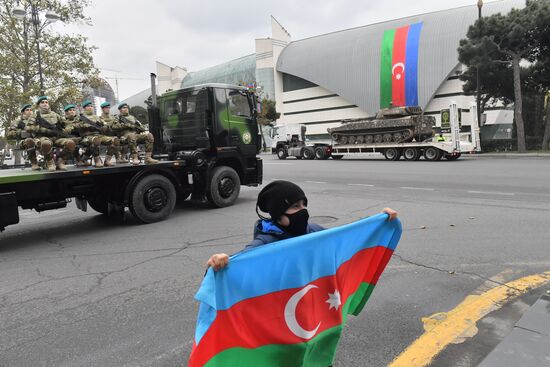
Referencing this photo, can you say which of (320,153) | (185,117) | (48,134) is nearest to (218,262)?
(48,134)

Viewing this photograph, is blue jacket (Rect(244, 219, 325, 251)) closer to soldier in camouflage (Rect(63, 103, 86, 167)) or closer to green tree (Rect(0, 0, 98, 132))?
soldier in camouflage (Rect(63, 103, 86, 167))

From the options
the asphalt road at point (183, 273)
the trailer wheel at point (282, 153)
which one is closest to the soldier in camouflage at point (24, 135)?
the asphalt road at point (183, 273)

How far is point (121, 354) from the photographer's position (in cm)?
310

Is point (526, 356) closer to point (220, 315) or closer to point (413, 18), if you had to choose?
point (220, 315)

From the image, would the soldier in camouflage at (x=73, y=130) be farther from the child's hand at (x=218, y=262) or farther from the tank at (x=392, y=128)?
the tank at (x=392, y=128)

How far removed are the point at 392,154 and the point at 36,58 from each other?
2050 centimetres

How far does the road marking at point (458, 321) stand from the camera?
113 inches

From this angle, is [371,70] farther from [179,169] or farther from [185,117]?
[179,169]

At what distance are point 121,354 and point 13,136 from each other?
610 centimetres

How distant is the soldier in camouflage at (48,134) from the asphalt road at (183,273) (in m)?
1.44

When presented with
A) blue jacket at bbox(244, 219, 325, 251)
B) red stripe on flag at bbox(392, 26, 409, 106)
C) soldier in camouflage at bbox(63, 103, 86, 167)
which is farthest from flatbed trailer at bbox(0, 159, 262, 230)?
red stripe on flag at bbox(392, 26, 409, 106)

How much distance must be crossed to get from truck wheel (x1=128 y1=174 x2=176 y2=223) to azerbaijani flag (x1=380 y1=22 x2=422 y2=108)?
37300 millimetres

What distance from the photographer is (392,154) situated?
958 inches

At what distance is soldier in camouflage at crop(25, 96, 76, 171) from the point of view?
724 cm
